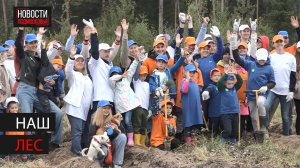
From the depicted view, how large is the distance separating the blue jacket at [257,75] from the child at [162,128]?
1.65 meters

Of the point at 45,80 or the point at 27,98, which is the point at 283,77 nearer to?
the point at 45,80

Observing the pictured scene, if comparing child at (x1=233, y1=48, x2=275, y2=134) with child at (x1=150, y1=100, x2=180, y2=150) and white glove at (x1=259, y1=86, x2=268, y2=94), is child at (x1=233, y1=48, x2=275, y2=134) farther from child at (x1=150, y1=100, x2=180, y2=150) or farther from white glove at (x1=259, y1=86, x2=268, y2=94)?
child at (x1=150, y1=100, x2=180, y2=150)

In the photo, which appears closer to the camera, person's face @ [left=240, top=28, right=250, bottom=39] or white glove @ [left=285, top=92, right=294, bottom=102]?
white glove @ [left=285, top=92, right=294, bottom=102]

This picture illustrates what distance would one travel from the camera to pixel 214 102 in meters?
10.0

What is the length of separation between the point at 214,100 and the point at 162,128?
1.13 meters

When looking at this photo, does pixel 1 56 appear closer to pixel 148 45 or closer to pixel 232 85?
pixel 232 85

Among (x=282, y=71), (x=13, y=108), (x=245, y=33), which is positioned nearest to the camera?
(x=13, y=108)

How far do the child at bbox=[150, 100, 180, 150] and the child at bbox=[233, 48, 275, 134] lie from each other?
1.63 meters

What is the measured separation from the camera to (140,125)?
9672mm

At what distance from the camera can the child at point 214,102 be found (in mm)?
10005

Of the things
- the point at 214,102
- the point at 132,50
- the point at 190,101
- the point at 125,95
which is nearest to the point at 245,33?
the point at 214,102

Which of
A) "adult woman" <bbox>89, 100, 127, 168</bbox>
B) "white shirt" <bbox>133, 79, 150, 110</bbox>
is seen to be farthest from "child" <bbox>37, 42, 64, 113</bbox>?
"white shirt" <bbox>133, 79, 150, 110</bbox>

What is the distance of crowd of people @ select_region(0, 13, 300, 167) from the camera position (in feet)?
30.5

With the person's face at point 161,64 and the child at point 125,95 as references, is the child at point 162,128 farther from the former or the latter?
the person's face at point 161,64
